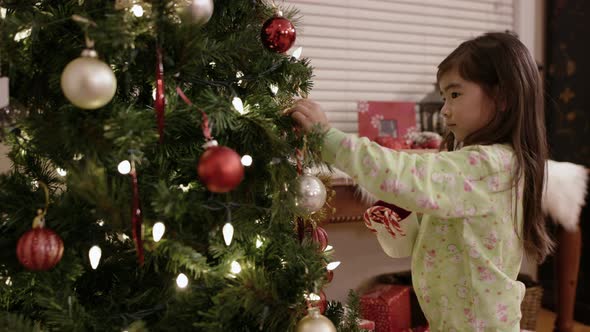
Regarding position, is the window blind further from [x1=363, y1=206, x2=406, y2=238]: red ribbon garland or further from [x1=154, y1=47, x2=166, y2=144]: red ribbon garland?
[x1=154, y1=47, x2=166, y2=144]: red ribbon garland

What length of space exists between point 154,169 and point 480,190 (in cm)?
55

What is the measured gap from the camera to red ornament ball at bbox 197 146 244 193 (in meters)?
0.62

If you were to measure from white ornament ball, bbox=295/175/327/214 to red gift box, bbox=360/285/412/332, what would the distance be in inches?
45.6

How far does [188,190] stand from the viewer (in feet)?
2.51

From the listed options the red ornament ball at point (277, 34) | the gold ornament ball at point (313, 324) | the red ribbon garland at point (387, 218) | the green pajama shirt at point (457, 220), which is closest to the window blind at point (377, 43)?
the red ribbon garland at point (387, 218)

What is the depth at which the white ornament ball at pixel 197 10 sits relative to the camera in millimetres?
702

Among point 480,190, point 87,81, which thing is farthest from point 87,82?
point 480,190

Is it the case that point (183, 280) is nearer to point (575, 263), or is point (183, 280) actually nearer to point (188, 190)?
point (188, 190)

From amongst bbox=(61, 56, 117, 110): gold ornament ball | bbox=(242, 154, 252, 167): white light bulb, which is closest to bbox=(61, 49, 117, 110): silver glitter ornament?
bbox=(61, 56, 117, 110): gold ornament ball

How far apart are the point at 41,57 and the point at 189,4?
22cm

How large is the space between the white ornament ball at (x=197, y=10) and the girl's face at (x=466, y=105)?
569 millimetres

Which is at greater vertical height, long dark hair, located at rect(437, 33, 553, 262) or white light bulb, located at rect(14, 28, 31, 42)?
white light bulb, located at rect(14, 28, 31, 42)

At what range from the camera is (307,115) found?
32.2 inches

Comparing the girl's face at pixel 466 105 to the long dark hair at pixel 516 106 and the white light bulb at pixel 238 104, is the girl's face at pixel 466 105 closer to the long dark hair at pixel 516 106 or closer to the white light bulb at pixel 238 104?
the long dark hair at pixel 516 106
